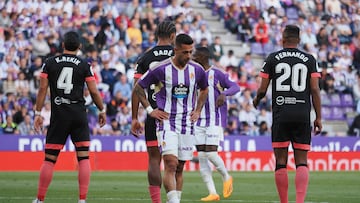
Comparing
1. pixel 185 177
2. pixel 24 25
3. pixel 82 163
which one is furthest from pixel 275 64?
pixel 24 25

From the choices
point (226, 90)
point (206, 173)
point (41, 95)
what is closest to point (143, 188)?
point (206, 173)

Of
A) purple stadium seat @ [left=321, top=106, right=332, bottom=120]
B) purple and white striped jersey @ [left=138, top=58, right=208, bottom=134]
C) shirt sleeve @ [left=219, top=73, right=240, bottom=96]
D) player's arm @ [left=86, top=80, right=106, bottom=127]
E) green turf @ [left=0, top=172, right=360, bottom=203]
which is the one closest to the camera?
purple and white striped jersey @ [left=138, top=58, right=208, bottom=134]

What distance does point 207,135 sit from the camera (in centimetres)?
1759

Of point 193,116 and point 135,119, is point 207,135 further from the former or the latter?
point 193,116

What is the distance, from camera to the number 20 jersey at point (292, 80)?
45.2 ft

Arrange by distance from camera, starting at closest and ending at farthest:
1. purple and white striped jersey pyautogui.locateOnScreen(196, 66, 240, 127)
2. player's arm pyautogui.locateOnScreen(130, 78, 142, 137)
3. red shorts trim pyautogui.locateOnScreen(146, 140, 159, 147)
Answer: player's arm pyautogui.locateOnScreen(130, 78, 142, 137) → red shorts trim pyautogui.locateOnScreen(146, 140, 159, 147) → purple and white striped jersey pyautogui.locateOnScreen(196, 66, 240, 127)

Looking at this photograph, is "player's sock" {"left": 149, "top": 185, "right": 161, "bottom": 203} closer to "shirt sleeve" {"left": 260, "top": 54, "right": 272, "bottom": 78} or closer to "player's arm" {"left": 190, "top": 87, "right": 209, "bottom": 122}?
"player's arm" {"left": 190, "top": 87, "right": 209, "bottom": 122}

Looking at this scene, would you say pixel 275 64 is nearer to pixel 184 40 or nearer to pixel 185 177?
pixel 184 40

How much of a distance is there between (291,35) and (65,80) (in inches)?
129

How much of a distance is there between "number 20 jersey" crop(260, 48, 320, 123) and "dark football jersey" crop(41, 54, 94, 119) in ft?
8.86

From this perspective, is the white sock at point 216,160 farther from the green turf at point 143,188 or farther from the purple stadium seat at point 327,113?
the purple stadium seat at point 327,113

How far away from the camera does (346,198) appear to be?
17438 millimetres

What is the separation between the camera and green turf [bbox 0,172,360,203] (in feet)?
56.2

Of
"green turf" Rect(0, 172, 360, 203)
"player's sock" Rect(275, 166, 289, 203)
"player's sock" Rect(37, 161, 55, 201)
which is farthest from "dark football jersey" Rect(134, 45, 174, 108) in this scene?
"green turf" Rect(0, 172, 360, 203)
